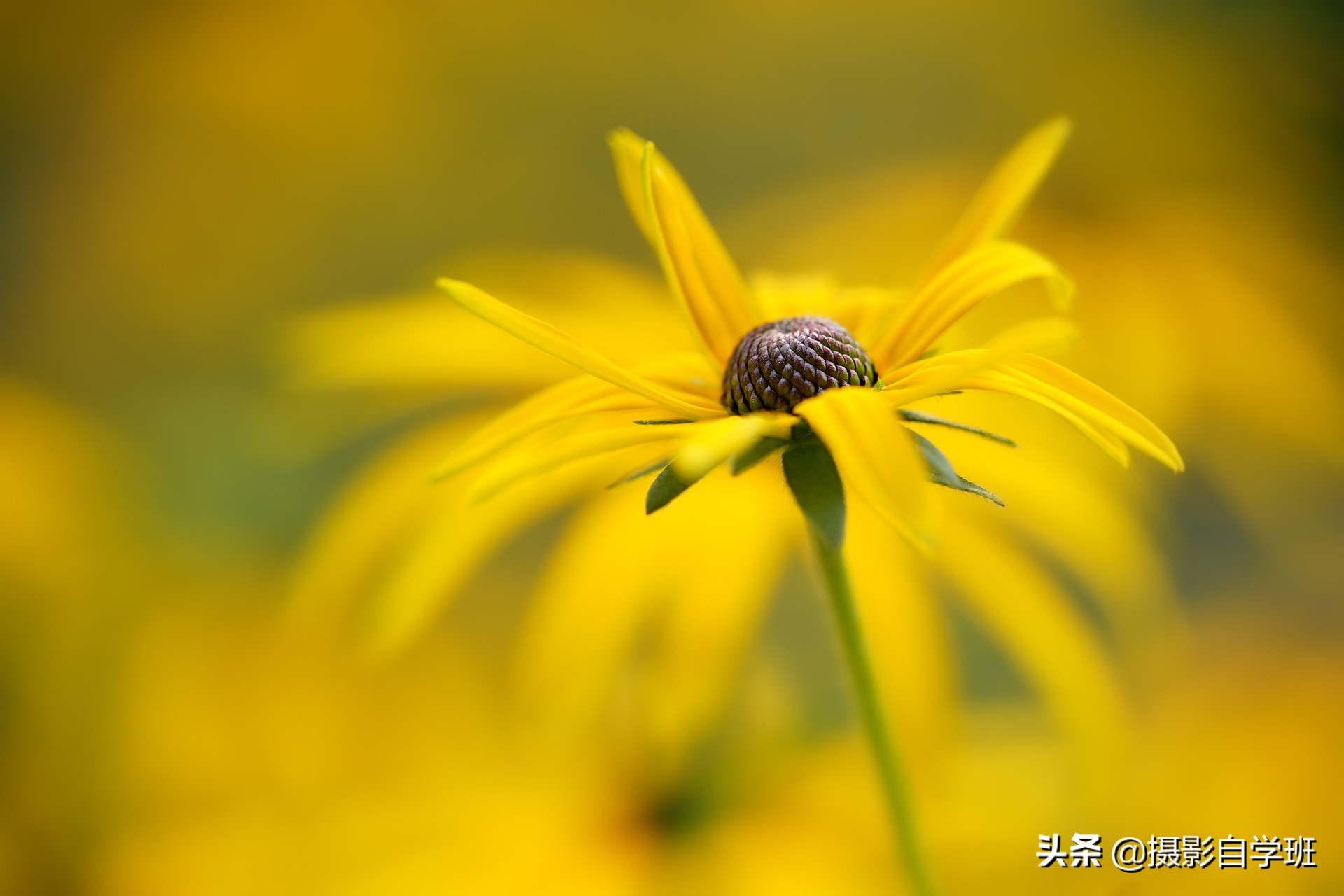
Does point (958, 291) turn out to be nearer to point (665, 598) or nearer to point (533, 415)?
point (533, 415)

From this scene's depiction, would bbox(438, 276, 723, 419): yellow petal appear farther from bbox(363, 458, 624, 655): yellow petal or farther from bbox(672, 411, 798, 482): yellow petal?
bbox(363, 458, 624, 655): yellow petal

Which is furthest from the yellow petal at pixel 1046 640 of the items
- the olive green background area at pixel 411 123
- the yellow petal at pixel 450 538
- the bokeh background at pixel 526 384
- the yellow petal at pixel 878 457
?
the olive green background area at pixel 411 123

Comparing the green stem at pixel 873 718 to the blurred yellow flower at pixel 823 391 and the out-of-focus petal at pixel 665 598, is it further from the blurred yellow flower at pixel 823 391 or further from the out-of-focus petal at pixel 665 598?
the out-of-focus petal at pixel 665 598

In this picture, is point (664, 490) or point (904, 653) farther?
point (904, 653)

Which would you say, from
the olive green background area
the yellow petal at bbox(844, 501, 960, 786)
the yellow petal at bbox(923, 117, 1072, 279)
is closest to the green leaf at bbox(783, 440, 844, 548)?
the yellow petal at bbox(923, 117, 1072, 279)

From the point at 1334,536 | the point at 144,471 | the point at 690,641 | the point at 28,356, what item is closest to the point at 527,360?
the point at 690,641

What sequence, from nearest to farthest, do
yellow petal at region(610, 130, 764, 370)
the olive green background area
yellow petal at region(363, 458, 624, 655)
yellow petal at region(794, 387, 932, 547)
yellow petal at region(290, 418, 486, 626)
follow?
yellow petal at region(794, 387, 932, 547)
yellow petal at region(610, 130, 764, 370)
yellow petal at region(363, 458, 624, 655)
yellow petal at region(290, 418, 486, 626)
the olive green background area

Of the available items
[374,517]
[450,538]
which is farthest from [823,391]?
[374,517]
